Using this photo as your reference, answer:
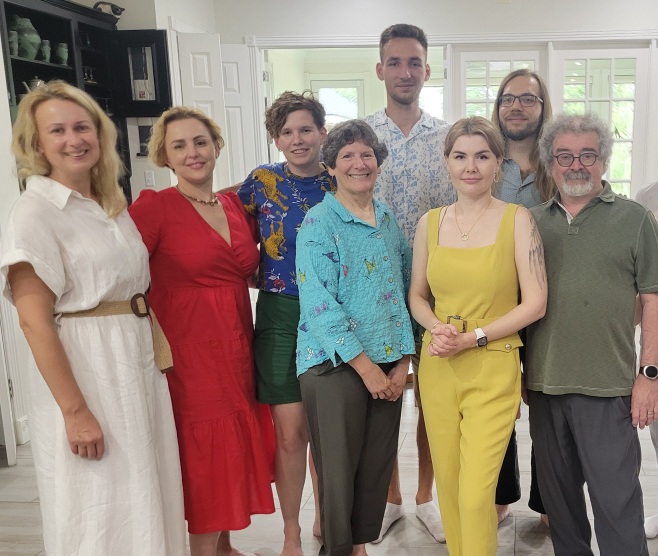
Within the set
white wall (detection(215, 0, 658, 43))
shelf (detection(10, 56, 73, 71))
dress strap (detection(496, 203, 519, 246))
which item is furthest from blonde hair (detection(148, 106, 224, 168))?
white wall (detection(215, 0, 658, 43))

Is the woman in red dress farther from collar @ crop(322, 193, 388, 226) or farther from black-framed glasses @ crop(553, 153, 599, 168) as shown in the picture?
black-framed glasses @ crop(553, 153, 599, 168)

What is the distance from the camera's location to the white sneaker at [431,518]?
7.82ft

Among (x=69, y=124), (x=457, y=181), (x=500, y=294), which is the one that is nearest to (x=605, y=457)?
(x=500, y=294)

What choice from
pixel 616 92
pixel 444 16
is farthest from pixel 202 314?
pixel 616 92

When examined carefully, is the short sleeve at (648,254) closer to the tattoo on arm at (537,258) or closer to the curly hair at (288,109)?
the tattoo on arm at (537,258)

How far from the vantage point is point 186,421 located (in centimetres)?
193

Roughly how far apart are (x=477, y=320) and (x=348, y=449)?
0.55 m

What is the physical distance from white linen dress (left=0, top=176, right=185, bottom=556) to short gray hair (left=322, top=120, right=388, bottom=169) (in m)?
0.61

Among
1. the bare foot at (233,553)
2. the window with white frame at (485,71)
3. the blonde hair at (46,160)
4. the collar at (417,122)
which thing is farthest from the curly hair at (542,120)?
the window with white frame at (485,71)

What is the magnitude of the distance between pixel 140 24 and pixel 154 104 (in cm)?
63

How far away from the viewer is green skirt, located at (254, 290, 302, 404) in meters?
2.04

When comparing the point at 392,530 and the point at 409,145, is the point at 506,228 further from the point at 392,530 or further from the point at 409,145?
the point at 392,530

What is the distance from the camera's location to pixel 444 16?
227 inches

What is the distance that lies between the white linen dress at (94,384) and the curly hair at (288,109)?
64 cm
